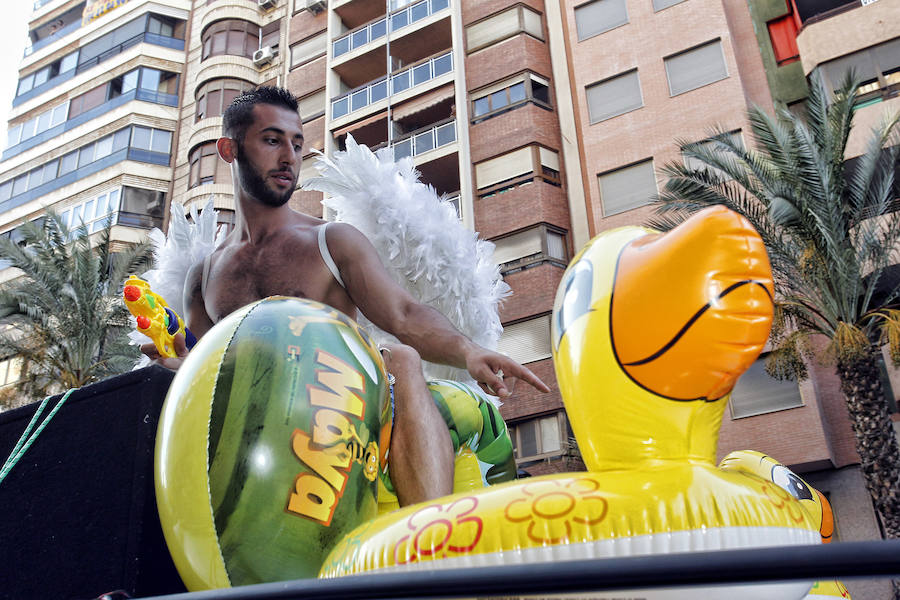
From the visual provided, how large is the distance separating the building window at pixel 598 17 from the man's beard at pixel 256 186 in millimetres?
17856

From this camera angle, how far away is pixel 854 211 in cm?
1049

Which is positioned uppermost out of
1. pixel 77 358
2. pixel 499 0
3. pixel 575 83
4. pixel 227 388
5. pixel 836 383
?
pixel 499 0

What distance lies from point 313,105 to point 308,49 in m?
2.11

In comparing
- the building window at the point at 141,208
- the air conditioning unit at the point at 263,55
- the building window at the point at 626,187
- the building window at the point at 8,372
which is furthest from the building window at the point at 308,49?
the building window at the point at 8,372

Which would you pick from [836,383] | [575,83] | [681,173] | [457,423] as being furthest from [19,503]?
[575,83]

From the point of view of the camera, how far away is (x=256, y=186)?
2.48m

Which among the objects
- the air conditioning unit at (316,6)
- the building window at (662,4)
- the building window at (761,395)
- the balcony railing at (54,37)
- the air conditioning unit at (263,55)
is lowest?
the building window at (761,395)

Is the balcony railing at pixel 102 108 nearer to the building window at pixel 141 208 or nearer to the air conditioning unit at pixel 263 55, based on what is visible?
the air conditioning unit at pixel 263 55

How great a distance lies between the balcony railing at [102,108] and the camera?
25484 mm

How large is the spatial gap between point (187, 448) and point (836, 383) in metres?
14.8

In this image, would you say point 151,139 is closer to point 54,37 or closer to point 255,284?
point 54,37

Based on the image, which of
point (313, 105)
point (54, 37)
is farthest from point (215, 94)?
point (54, 37)

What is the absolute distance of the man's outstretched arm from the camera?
1911 millimetres

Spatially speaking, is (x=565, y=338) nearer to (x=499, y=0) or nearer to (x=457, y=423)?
(x=457, y=423)
